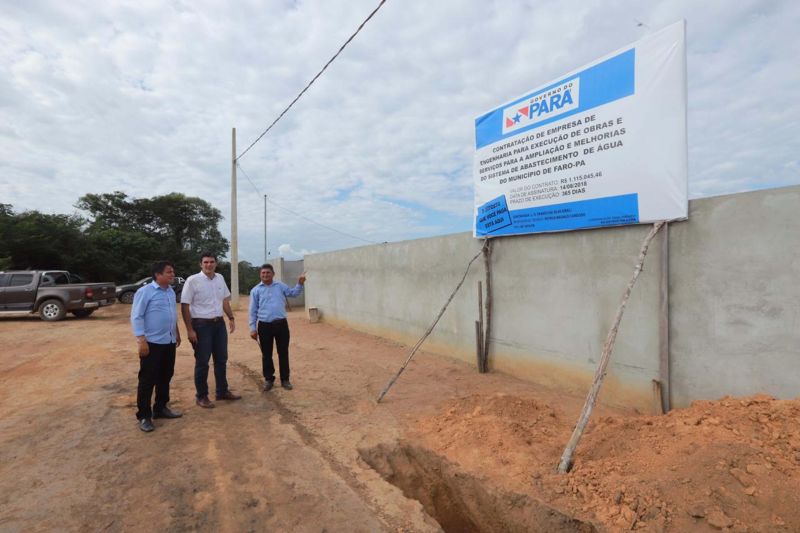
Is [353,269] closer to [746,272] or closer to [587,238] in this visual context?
[587,238]

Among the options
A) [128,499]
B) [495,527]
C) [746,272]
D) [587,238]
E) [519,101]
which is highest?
[519,101]

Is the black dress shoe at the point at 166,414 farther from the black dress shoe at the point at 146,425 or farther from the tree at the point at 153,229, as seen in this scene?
the tree at the point at 153,229

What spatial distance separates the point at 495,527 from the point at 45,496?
3.12m

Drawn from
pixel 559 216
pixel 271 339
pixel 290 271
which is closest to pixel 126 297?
pixel 290 271

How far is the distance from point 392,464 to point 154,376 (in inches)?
98.0

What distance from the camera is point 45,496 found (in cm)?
312

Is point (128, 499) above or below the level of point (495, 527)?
above

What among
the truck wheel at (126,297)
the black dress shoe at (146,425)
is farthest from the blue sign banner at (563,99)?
the truck wheel at (126,297)

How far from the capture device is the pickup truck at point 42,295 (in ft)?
46.7

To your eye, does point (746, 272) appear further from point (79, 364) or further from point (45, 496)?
point (79, 364)

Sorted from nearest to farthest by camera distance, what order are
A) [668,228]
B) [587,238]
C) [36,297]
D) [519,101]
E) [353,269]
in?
[668,228] < [587,238] < [519,101] < [353,269] < [36,297]

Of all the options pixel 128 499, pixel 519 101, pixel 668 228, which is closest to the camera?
pixel 128 499

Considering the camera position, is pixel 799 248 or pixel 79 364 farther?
pixel 79 364

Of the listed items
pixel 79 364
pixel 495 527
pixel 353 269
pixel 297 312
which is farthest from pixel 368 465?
pixel 297 312
